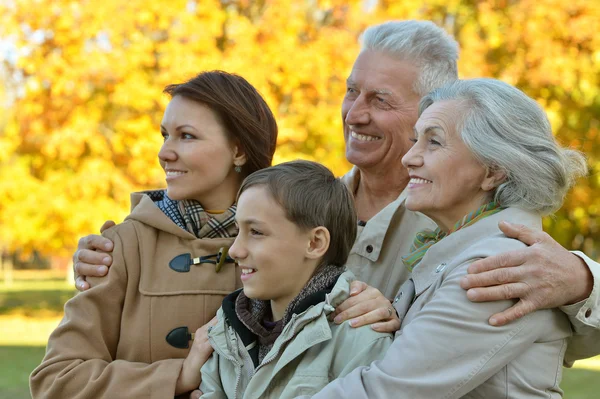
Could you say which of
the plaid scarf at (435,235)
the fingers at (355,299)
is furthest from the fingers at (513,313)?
the fingers at (355,299)

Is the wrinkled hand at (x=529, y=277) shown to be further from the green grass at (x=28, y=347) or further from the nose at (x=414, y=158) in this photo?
the green grass at (x=28, y=347)

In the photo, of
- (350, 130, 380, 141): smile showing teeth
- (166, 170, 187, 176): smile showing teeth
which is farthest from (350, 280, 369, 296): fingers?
(350, 130, 380, 141): smile showing teeth

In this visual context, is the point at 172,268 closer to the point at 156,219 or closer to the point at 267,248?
the point at 156,219

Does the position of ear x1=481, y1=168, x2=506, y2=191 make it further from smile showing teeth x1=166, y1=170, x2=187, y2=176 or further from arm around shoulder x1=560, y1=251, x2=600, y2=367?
smile showing teeth x1=166, y1=170, x2=187, y2=176

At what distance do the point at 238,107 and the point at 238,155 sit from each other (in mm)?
208

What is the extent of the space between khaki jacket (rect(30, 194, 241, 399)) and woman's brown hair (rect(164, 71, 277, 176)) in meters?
0.41

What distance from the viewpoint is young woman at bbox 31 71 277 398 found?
307 cm

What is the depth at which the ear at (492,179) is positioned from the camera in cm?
268

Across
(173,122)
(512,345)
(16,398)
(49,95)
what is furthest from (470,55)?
(512,345)

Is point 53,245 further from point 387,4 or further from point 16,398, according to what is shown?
point 387,4

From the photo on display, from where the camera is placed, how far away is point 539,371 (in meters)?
2.50

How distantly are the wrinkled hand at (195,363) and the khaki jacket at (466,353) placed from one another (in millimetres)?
679

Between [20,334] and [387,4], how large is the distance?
9.51 m

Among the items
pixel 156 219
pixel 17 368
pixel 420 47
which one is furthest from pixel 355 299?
pixel 17 368
